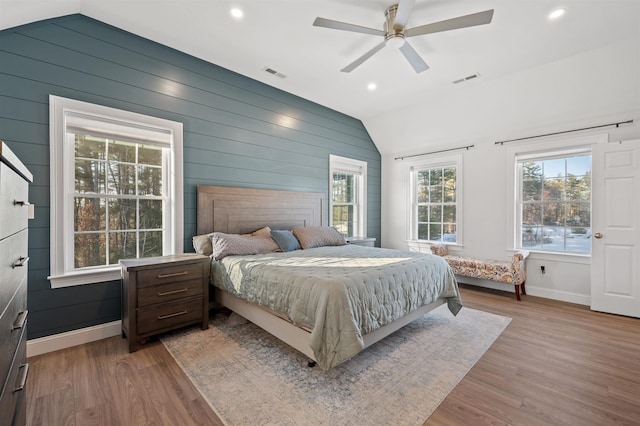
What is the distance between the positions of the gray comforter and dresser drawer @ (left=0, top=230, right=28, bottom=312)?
4.85 feet

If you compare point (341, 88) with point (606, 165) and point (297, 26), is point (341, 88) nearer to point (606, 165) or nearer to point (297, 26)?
point (297, 26)

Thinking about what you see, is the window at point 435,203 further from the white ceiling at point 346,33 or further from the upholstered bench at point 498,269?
the white ceiling at point 346,33

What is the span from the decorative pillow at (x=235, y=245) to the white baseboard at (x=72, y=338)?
1159mm

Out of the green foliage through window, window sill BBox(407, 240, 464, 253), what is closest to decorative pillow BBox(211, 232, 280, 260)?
the green foliage through window

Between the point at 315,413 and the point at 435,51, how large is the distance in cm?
361

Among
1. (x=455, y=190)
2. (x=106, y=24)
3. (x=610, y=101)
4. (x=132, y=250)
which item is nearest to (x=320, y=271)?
(x=132, y=250)

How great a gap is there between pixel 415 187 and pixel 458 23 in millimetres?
3633

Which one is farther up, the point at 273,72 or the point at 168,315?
the point at 273,72

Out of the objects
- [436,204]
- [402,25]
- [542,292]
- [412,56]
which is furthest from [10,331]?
[436,204]

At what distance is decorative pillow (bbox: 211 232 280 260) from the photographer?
305cm

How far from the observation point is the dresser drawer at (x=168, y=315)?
2489 mm

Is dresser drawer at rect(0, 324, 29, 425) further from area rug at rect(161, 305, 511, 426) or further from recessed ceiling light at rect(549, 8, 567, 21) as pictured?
recessed ceiling light at rect(549, 8, 567, 21)

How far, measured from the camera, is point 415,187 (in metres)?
5.65

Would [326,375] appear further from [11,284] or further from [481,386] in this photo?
[11,284]
